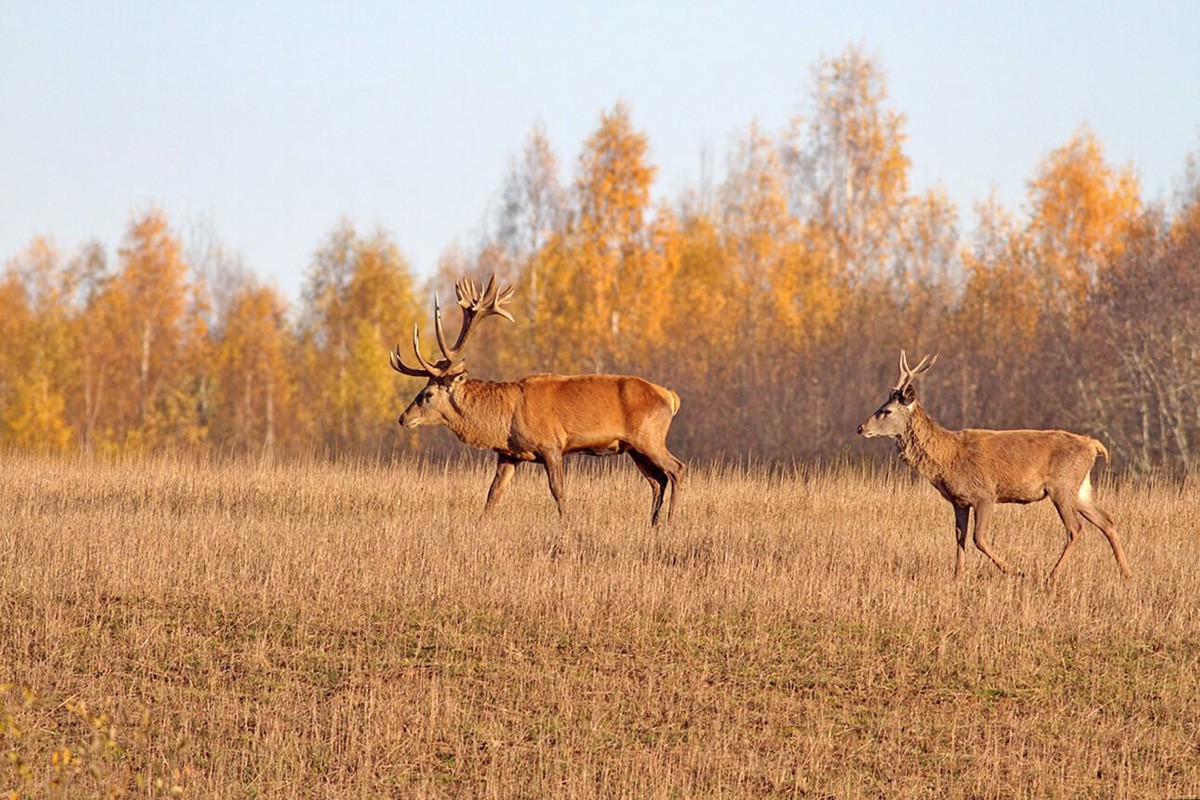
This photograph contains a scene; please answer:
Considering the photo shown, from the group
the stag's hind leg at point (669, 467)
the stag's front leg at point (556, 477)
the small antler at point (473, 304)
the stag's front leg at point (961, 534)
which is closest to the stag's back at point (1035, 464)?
the stag's front leg at point (961, 534)

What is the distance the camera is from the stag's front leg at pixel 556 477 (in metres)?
13.1

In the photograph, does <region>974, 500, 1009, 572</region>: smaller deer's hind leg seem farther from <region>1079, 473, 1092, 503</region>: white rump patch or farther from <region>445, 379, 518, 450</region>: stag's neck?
<region>445, 379, 518, 450</region>: stag's neck

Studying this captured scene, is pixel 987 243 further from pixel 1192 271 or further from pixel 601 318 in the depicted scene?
pixel 1192 271

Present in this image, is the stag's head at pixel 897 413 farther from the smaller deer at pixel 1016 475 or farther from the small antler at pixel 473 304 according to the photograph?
the small antler at pixel 473 304

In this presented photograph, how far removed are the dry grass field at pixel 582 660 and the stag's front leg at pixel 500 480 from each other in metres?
0.55

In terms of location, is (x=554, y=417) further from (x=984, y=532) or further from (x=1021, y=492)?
(x=1021, y=492)

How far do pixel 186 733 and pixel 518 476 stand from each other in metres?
9.65

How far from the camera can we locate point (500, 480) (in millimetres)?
13508

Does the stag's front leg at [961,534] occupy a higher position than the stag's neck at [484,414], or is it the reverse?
the stag's neck at [484,414]

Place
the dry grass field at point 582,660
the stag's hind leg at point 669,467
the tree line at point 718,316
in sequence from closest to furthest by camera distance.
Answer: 1. the dry grass field at point 582,660
2. the stag's hind leg at point 669,467
3. the tree line at point 718,316

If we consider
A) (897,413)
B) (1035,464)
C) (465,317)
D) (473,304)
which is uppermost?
(473,304)

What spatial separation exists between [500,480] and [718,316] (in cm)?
1788

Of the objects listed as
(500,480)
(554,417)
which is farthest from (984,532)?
(500,480)

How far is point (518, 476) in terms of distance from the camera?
16531 mm
